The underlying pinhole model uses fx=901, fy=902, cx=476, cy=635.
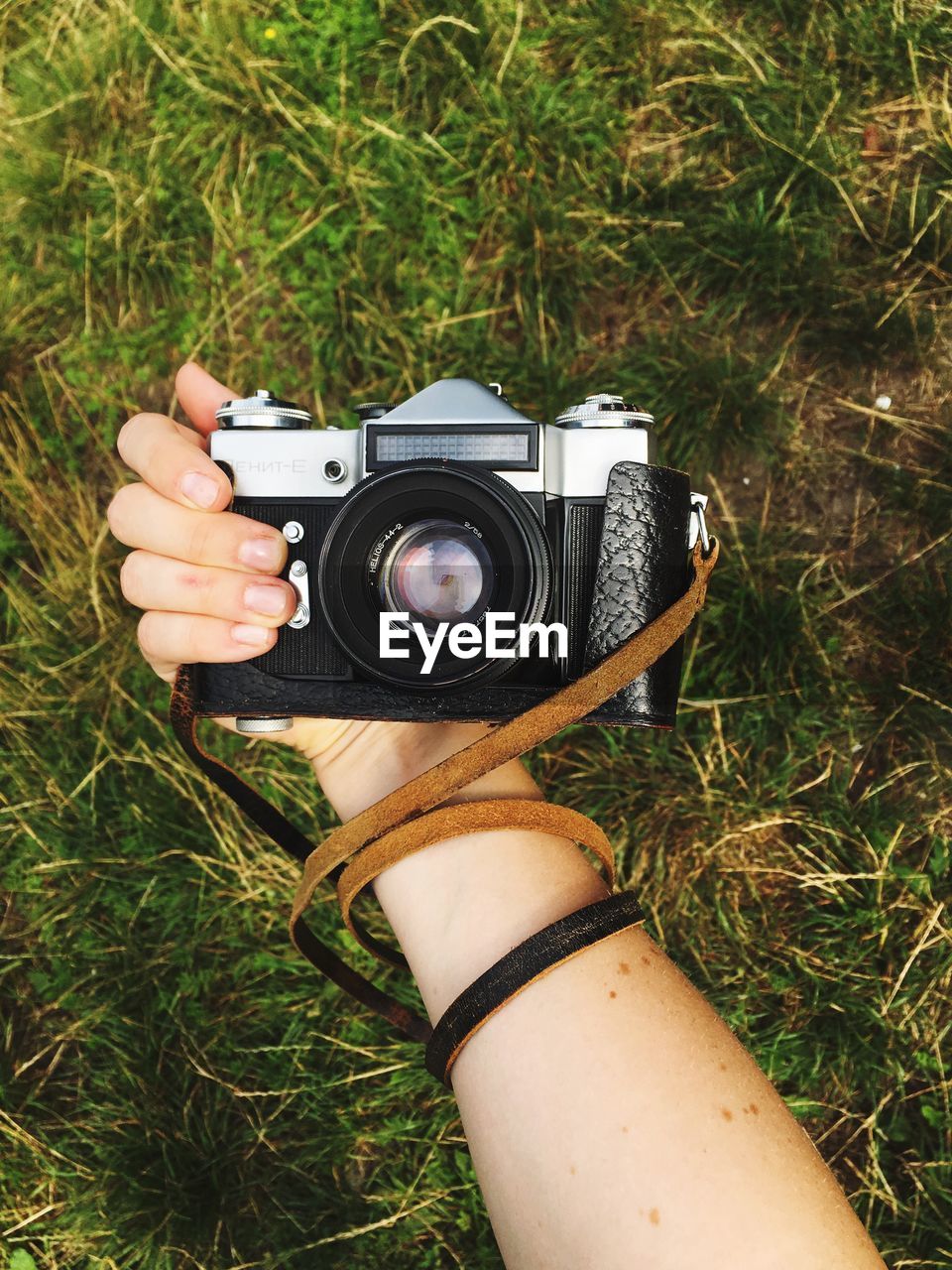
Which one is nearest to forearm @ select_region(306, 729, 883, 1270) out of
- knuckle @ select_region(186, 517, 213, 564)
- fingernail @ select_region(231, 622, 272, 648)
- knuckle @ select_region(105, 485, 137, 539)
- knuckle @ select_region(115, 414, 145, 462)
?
fingernail @ select_region(231, 622, 272, 648)

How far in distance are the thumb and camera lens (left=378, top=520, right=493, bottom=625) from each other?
1.82 feet

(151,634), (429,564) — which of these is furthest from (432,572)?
(151,634)

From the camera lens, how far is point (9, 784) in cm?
210

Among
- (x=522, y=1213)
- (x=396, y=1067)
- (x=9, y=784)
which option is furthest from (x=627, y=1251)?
(x=9, y=784)

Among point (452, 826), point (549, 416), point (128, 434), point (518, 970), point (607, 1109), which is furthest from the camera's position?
point (549, 416)

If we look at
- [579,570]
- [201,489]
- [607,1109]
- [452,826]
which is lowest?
[607,1109]

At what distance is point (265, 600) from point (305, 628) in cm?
9

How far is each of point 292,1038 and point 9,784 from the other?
2.89 feet

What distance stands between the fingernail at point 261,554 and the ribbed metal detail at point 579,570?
0.42 metres

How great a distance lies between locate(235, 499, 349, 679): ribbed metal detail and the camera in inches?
52.9

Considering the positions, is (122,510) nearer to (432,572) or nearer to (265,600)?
(265,600)

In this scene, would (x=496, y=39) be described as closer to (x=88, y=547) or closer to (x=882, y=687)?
(x=88, y=547)

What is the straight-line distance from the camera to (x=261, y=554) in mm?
1310

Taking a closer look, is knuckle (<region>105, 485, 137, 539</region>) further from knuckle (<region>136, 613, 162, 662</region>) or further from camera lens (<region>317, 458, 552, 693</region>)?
camera lens (<region>317, 458, 552, 693</region>)
